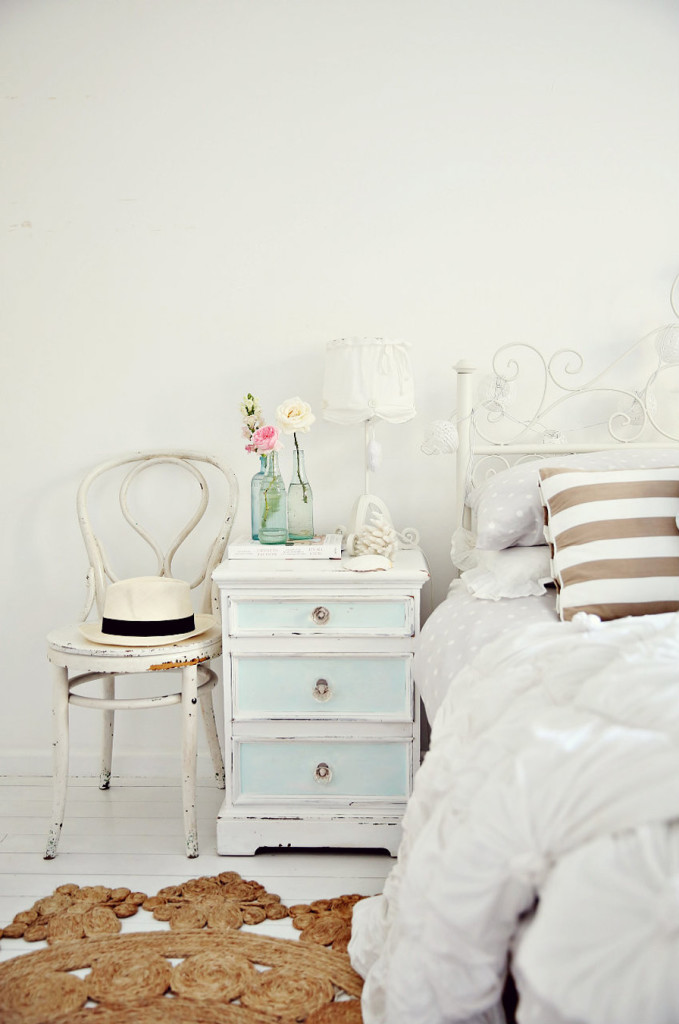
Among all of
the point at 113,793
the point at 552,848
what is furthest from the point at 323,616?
the point at 552,848

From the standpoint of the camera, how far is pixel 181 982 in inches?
62.2

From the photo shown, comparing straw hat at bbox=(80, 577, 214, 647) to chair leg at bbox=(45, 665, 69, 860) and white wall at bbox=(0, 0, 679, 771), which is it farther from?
white wall at bbox=(0, 0, 679, 771)

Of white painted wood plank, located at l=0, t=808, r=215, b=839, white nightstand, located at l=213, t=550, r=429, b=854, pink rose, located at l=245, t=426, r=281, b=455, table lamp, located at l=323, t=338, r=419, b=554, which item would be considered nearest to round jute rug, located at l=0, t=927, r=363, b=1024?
white nightstand, located at l=213, t=550, r=429, b=854

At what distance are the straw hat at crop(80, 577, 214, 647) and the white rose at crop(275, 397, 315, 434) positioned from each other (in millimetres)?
504

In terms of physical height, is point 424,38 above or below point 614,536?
above

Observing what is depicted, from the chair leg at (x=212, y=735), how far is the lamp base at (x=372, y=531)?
594 mm

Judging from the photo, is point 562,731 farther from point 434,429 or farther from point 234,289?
point 234,289

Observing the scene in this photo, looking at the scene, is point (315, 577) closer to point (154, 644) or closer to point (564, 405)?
point (154, 644)

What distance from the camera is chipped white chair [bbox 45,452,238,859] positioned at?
2.08 m

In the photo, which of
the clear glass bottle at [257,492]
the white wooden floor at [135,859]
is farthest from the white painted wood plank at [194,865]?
the clear glass bottle at [257,492]

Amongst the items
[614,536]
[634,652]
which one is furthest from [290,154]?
[634,652]

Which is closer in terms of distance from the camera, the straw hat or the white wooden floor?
the white wooden floor

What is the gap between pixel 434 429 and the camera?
2334 mm

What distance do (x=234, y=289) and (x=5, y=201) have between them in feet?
2.43
